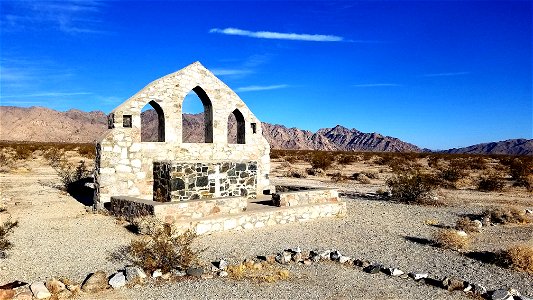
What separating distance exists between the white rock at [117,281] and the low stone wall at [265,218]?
291 cm

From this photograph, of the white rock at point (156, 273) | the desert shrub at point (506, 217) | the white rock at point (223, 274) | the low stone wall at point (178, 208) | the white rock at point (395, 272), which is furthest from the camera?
the desert shrub at point (506, 217)

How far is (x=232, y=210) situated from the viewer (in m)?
10.8

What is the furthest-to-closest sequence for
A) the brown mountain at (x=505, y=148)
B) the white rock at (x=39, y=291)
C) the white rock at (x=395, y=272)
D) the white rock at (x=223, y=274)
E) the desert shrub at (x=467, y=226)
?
the brown mountain at (x=505, y=148)
the desert shrub at (x=467, y=226)
the white rock at (x=395, y=272)
the white rock at (x=223, y=274)
the white rock at (x=39, y=291)

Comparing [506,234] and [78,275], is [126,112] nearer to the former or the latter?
[78,275]

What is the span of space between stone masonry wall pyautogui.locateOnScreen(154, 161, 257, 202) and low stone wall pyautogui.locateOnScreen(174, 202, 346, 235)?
1.69m

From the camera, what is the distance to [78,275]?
7008 millimetres

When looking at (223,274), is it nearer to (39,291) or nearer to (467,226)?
(39,291)

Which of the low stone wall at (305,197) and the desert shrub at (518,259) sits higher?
the low stone wall at (305,197)

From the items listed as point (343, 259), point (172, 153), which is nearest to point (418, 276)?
point (343, 259)

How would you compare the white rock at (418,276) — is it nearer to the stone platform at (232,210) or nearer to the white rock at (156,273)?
the white rock at (156,273)

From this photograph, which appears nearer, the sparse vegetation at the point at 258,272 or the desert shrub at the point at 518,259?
the sparse vegetation at the point at 258,272

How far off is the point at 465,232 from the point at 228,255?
5.88 m

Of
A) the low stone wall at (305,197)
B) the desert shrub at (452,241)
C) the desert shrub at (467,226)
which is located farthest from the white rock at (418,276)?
the low stone wall at (305,197)

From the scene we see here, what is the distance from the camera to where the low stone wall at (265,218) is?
9.90 meters
